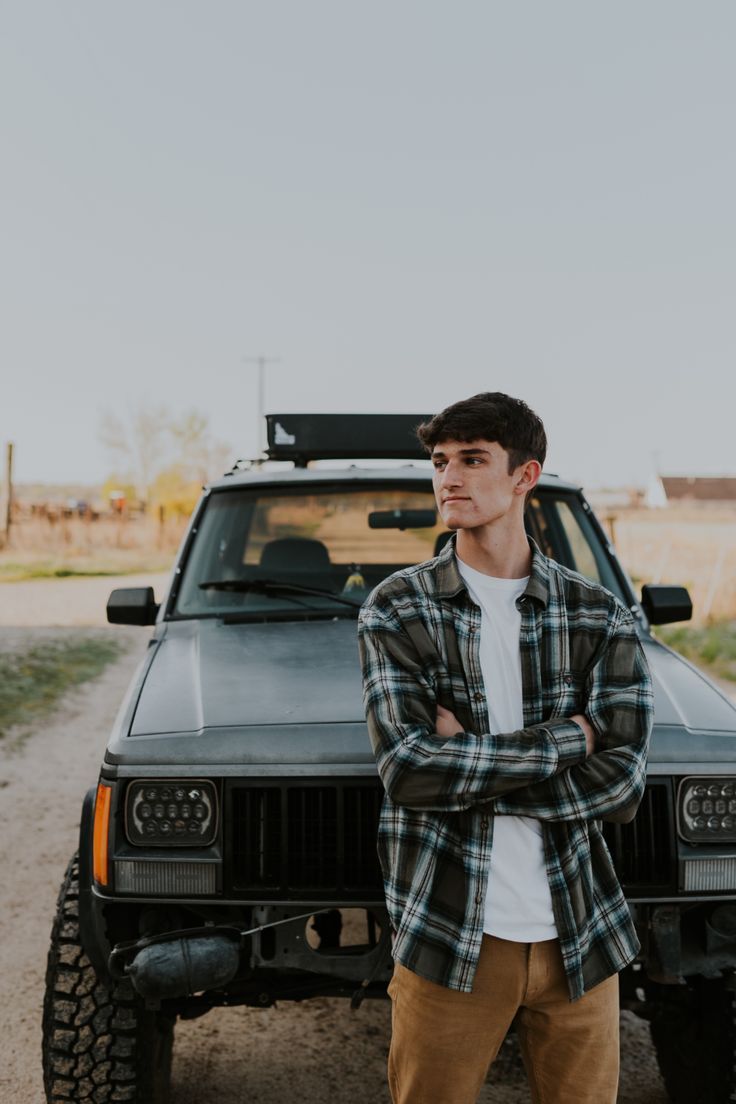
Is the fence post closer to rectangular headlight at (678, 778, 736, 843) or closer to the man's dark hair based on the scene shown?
rectangular headlight at (678, 778, 736, 843)

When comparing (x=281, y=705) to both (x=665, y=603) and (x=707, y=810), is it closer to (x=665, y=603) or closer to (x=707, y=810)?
(x=707, y=810)

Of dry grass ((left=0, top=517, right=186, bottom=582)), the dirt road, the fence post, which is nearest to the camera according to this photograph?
the dirt road

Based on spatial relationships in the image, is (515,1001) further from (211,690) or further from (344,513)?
(344,513)

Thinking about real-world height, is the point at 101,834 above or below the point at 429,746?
below

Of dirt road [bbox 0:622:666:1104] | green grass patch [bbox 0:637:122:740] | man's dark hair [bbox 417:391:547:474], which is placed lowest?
dirt road [bbox 0:622:666:1104]

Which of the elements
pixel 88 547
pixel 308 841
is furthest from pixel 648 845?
pixel 88 547

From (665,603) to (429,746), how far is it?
2340mm

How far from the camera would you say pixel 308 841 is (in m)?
2.77

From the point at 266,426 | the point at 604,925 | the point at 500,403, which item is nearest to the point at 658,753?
the point at 604,925

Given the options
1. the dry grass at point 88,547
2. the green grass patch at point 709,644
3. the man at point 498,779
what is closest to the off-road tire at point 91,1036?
the man at point 498,779

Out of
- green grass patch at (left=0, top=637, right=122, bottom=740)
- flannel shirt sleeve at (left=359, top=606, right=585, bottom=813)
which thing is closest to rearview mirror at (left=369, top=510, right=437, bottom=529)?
flannel shirt sleeve at (left=359, top=606, right=585, bottom=813)

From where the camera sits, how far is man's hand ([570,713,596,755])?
213 centimetres

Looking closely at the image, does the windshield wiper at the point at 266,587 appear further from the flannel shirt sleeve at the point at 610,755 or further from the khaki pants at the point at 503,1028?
the khaki pants at the point at 503,1028

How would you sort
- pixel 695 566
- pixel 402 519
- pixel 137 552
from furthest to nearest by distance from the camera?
pixel 137 552
pixel 695 566
pixel 402 519
